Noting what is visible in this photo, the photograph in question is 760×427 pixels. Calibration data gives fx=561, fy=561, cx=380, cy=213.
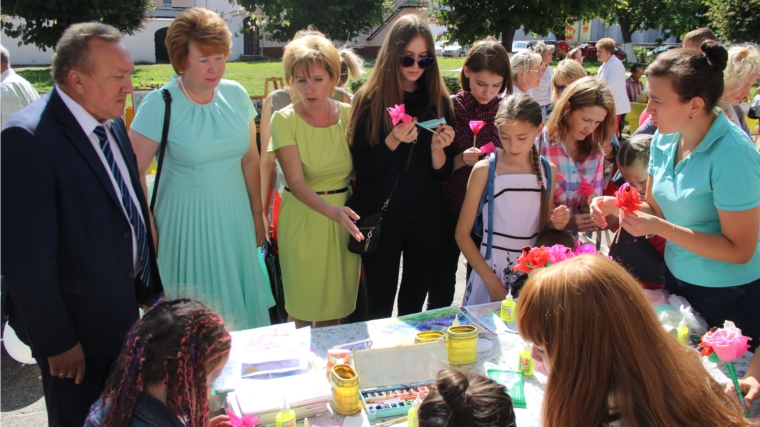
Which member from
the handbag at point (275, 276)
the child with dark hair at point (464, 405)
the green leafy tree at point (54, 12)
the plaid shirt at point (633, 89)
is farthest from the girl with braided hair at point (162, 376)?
the plaid shirt at point (633, 89)

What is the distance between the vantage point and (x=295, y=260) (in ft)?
9.69

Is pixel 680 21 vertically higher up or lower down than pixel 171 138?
higher up

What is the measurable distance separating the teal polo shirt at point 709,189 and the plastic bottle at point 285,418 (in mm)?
1692

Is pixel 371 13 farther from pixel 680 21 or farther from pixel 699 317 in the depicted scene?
pixel 680 21

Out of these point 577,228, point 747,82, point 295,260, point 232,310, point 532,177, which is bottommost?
point 232,310

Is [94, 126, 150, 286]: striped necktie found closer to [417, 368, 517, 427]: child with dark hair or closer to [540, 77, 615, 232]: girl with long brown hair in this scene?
[417, 368, 517, 427]: child with dark hair

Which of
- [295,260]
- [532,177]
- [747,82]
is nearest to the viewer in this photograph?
[532,177]

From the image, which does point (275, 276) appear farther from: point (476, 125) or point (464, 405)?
point (464, 405)

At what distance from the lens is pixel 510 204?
9.05ft

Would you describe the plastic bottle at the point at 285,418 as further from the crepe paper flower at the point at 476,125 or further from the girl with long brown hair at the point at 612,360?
the crepe paper flower at the point at 476,125

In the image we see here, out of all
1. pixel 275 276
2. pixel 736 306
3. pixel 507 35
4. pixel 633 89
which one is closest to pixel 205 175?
pixel 275 276

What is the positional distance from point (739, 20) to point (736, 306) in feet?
55.5

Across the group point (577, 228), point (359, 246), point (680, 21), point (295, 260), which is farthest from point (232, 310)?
point (680, 21)

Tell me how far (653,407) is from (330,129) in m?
A: 2.02
